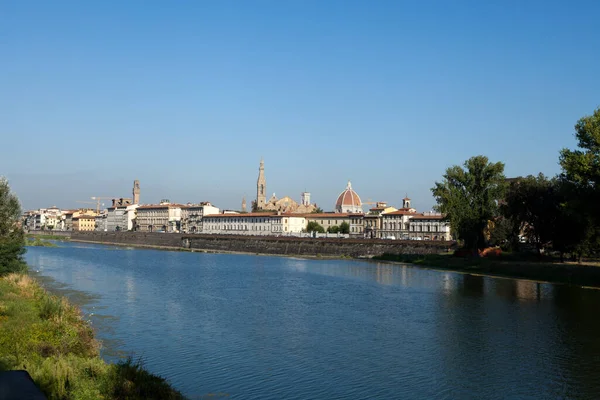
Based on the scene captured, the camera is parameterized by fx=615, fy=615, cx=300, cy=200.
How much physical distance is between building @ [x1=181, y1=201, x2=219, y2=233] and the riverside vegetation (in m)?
130

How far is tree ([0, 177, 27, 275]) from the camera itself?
35.3m

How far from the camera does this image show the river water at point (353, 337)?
18.9 meters

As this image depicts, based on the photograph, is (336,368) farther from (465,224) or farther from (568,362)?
(465,224)

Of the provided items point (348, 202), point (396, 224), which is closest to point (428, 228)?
point (396, 224)

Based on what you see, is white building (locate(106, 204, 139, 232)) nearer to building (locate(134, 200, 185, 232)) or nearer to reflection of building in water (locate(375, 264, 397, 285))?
building (locate(134, 200, 185, 232))

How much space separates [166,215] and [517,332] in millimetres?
148664

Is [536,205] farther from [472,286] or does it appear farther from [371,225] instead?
[371,225]

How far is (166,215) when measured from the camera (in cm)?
16862

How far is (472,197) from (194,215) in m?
104

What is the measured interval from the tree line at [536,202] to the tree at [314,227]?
56.9 meters

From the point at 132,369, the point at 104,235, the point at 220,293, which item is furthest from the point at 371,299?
the point at 104,235

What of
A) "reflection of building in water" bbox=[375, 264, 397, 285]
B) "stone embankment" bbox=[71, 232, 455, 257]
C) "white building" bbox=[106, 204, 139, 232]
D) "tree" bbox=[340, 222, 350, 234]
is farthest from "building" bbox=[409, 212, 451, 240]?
"white building" bbox=[106, 204, 139, 232]

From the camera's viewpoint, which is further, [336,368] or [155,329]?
[155,329]

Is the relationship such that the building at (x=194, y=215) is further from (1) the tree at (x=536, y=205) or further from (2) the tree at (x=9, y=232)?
(2) the tree at (x=9, y=232)
